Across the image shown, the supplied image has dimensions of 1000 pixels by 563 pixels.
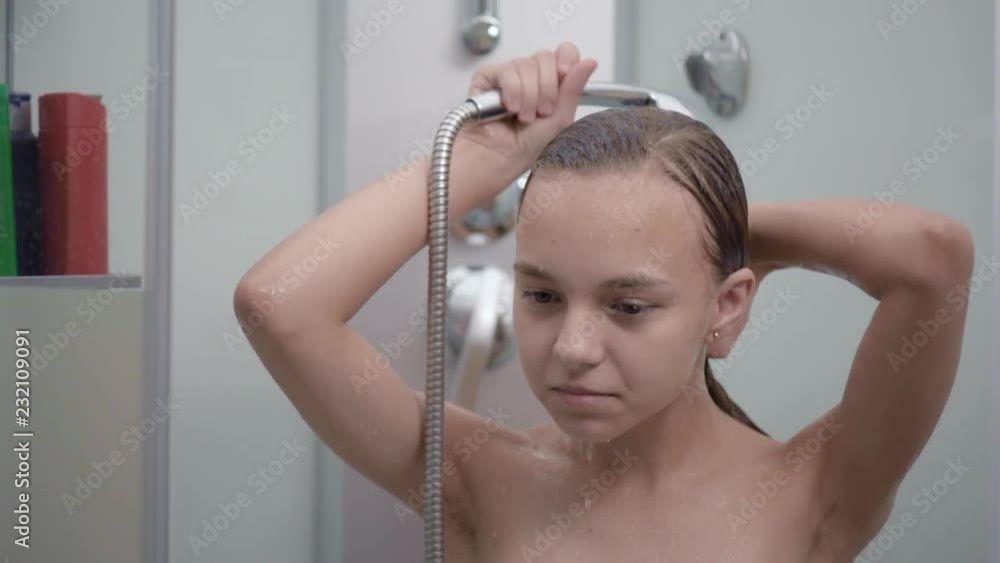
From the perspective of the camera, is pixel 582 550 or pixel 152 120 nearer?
pixel 582 550

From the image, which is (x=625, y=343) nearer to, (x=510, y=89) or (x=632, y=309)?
(x=632, y=309)

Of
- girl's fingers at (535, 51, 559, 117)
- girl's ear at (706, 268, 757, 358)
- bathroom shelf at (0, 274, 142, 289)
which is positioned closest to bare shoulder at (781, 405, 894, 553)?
girl's ear at (706, 268, 757, 358)

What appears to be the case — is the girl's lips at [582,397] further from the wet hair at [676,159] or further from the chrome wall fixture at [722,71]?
the chrome wall fixture at [722,71]

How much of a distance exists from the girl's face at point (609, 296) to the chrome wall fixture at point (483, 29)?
254 millimetres

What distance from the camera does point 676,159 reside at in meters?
0.67

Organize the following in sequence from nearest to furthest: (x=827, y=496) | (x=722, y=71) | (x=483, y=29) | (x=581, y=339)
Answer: (x=581, y=339) < (x=827, y=496) < (x=483, y=29) < (x=722, y=71)

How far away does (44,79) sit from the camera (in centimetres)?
83

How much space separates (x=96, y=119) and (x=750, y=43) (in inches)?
25.4

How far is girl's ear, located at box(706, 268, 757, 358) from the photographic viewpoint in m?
0.68

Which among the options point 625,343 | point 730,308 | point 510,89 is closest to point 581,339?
point 625,343

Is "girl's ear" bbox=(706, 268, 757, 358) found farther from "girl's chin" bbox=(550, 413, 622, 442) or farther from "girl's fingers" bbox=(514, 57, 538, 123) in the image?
"girl's fingers" bbox=(514, 57, 538, 123)

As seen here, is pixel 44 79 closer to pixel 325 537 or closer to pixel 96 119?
pixel 96 119

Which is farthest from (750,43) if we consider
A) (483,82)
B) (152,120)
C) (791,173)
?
(152,120)

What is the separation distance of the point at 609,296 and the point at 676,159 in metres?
0.11
